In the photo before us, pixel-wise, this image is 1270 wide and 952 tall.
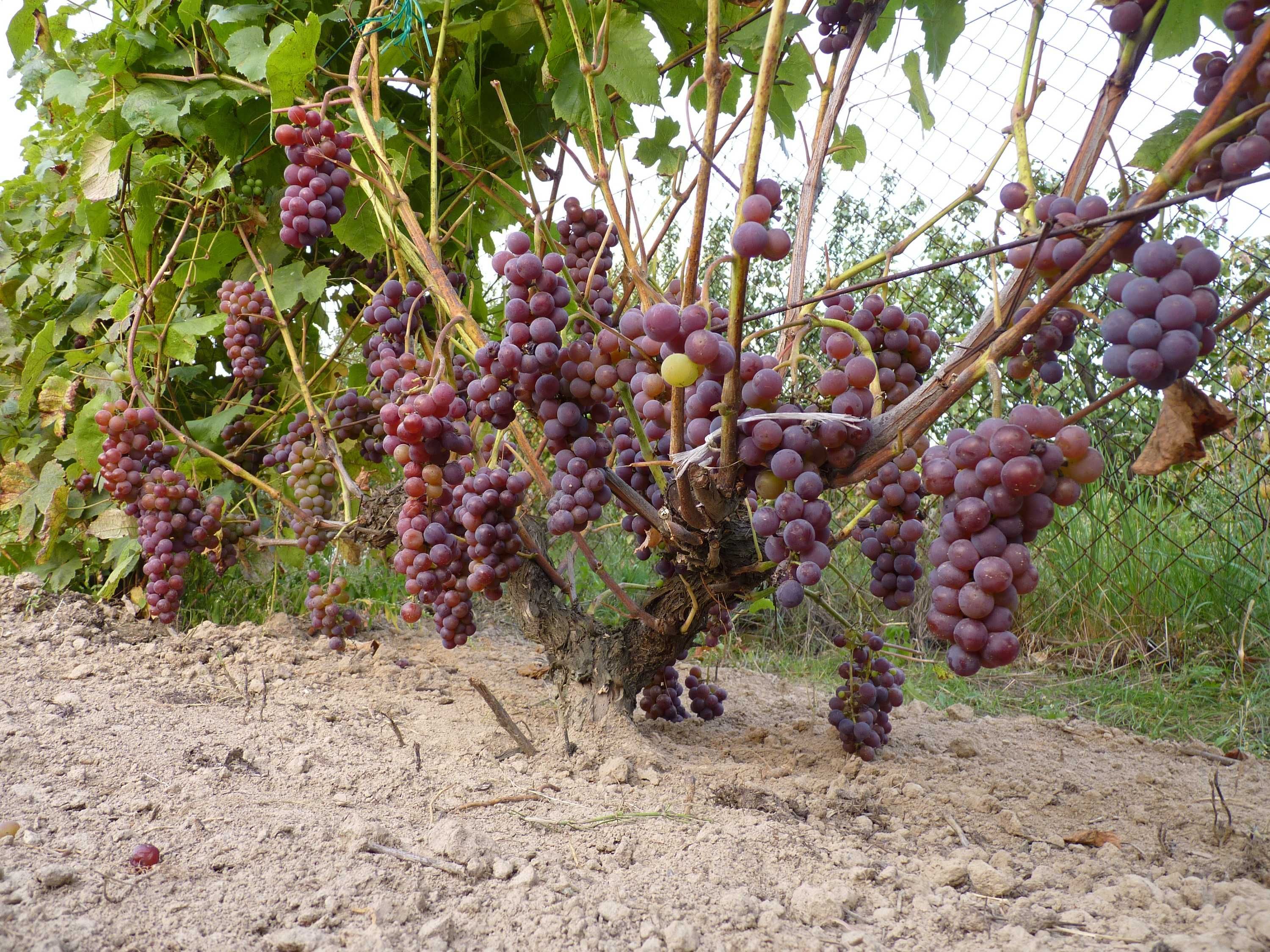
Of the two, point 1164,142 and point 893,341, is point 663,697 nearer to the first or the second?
point 893,341

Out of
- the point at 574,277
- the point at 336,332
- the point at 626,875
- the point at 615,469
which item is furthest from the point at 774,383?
the point at 336,332

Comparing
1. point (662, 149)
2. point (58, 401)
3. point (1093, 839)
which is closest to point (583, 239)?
point (662, 149)

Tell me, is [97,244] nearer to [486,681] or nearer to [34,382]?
[34,382]

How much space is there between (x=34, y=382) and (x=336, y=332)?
3.21 feet

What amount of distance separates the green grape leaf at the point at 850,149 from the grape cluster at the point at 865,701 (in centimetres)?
112

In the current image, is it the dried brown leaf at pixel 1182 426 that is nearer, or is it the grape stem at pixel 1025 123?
the dried brown leaf at pixel 1182 426

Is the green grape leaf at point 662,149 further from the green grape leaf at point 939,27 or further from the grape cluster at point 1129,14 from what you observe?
the grape cluster at point 1129,14

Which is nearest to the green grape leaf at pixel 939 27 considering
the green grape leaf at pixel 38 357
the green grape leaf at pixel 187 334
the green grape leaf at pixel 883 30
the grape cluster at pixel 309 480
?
the green grape leaf at pixel 883 30

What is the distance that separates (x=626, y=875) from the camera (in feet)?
4.03

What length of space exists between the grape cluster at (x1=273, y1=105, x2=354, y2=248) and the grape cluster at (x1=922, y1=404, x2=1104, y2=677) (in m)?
1.42

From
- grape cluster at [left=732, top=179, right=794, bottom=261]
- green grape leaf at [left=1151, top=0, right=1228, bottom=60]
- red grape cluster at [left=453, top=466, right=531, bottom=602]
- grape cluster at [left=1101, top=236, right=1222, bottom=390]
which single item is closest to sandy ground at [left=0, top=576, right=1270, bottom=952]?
red grape cluster at [left=453, top=466, right=531, bottom=602]

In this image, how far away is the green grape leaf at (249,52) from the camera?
209cm

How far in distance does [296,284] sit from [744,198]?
1843 mm

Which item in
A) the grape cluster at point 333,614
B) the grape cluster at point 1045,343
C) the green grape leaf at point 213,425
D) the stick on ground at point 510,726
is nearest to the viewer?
the grape cluster at point 1045,343
